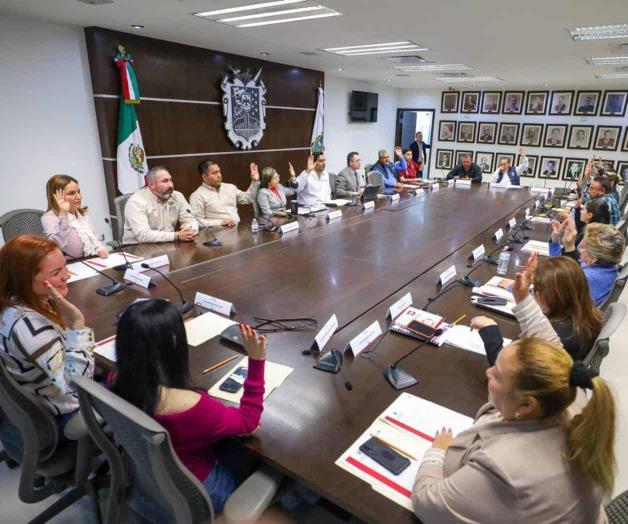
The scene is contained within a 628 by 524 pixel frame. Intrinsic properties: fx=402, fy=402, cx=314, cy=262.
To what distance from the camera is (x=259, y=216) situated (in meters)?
3.84

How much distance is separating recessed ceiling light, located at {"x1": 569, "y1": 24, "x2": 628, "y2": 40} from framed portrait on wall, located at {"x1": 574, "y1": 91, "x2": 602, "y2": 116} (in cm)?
526

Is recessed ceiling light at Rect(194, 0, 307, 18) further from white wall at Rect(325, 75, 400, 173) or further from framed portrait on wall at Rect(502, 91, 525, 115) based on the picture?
framed portrait on wall at Rect(502, 91, 525, 115)

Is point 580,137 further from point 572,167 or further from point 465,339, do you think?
point 465,339

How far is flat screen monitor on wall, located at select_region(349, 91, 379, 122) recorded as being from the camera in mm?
8125

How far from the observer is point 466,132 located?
951cm

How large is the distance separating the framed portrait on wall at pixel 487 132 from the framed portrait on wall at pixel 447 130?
0.60 metres

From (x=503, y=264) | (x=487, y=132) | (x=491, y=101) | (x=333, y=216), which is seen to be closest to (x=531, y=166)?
(x=487, y=132)

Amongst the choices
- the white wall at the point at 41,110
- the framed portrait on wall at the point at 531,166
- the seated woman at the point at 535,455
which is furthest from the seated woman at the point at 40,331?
the framed portrait on wall at the point at 531,166

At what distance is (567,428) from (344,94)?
7.94 meters

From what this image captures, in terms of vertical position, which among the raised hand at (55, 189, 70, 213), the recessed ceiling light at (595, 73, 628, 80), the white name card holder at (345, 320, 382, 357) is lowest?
the white name card holder at (345, 320, 382, 357)

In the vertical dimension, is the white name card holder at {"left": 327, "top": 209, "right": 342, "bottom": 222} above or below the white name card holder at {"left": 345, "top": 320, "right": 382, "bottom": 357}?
above

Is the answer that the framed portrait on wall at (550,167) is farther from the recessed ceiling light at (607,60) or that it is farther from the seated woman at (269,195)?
the seated woman at (269,195)

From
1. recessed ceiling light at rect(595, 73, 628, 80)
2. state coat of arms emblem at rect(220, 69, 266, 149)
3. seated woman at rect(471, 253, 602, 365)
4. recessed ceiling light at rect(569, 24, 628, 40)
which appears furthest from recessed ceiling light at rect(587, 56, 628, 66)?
seated woman at rect(471, 253, 602, 365)

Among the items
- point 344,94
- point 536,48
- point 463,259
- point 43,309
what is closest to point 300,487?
point 43,309
